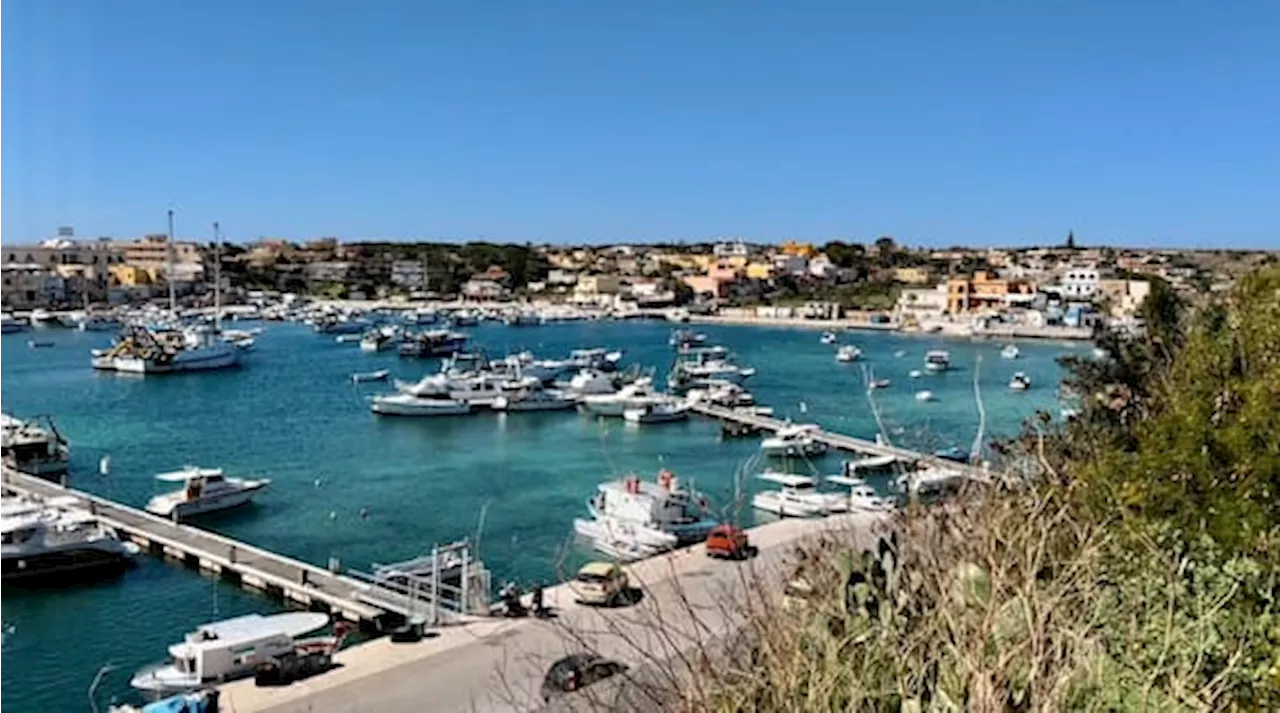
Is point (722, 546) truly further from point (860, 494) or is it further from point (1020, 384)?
point (1020, 384)

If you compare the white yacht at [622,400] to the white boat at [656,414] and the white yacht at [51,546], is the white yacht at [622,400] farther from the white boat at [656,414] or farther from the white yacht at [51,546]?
the white yacht at [51,546]

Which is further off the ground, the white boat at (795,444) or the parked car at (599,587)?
the parked car at (599,587)

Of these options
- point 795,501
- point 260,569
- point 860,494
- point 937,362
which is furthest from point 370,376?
point 260,569

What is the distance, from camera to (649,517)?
16.9 metres

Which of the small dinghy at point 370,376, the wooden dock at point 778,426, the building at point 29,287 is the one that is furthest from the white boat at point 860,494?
the building at point 29,287

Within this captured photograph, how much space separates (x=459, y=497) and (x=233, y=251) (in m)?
95.7

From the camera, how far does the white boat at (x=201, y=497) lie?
62.4ft

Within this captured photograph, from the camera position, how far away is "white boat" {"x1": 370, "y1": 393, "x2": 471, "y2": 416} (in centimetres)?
3269

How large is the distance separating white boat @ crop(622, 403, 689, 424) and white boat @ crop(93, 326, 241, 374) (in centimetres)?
2082

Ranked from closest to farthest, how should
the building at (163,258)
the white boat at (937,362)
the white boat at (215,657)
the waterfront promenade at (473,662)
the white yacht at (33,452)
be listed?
the waterfront promenade at (473,662)
the white boat at (215,657)
the white yacht at (33,452)
the white boat at (937,362)
the building at (163,258)

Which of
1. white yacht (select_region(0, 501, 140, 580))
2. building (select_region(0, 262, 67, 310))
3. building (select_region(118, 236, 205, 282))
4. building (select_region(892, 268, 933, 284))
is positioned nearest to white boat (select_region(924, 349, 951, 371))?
white yacht (select_region(0, 501, 140, 580))

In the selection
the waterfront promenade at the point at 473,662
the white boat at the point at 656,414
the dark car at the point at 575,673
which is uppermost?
the dark car at the point at 575,673

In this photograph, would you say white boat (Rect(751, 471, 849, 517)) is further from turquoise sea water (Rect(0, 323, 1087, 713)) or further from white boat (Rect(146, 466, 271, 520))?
white boat (Rect(146, 466, 271, 520))

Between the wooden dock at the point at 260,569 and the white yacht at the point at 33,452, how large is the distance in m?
3.90
